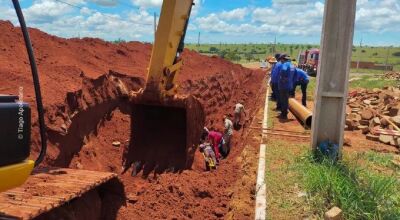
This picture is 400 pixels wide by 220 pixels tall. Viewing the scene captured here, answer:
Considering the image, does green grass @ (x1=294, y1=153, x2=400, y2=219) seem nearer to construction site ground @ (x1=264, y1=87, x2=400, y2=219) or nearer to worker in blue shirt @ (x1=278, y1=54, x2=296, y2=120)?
construction site ground @ (x1=264, y1=87, x2=400, y2=219)

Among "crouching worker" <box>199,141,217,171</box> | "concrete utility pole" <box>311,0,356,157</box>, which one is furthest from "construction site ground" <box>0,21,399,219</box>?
"concrete utility pole" <box>311,0,356,157</box>

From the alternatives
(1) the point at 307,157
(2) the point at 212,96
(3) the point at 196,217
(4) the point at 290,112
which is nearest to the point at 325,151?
(1) the point at 307,157

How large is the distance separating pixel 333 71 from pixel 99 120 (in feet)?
17.7

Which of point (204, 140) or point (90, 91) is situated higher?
point (90, 91)

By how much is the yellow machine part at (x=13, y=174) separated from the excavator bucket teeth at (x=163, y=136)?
562cm

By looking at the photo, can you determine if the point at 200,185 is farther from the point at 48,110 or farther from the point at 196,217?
the point at 48,110

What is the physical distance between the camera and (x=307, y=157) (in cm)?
790

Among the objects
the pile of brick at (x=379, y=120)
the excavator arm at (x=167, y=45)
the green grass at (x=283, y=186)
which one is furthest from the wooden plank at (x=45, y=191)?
the pile of brick at (x=379, y=120)

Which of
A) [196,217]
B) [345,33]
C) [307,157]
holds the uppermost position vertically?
[345,33]

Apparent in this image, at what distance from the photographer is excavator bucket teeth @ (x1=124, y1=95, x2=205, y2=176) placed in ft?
29.9

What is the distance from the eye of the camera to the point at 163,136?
9.52 m

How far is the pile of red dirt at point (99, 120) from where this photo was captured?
7.41 meters

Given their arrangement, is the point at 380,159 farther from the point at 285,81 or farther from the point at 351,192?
the point at 285,81

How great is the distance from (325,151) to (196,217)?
8.56ft
